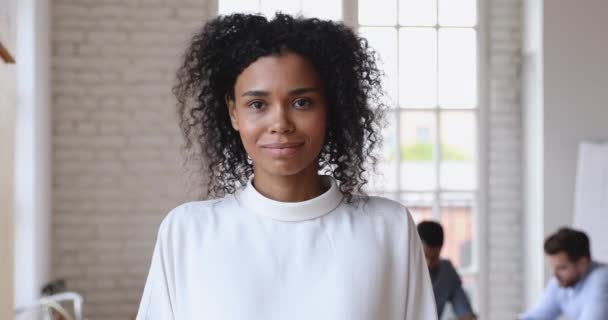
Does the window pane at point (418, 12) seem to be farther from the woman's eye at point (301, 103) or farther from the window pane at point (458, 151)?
the woman's eye at point (301, 103)

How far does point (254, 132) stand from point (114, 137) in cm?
441

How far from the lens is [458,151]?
6.30 m

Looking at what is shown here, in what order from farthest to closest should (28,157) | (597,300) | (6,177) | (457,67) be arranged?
(457,67), (28,157), (597,300), (6,177)

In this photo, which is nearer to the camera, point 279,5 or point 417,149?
point 279,5

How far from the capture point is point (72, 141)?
5816 millimetres

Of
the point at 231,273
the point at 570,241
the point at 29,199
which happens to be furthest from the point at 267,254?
the point at 29,199

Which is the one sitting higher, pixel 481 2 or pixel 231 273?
pixel 481 2

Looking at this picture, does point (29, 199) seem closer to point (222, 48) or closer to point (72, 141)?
Result: point (72, 141)

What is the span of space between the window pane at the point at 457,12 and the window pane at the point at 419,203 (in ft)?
3.70

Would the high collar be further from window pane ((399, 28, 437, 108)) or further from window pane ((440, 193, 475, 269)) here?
window pane ((440, 193, 475, 269))

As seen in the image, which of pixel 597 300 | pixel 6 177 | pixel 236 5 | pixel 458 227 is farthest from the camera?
pixel 458 227

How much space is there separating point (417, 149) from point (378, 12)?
0.92 meters

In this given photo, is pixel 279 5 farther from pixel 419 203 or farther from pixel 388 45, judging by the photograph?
pixel 419 203

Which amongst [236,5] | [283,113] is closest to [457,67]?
[236,5]
